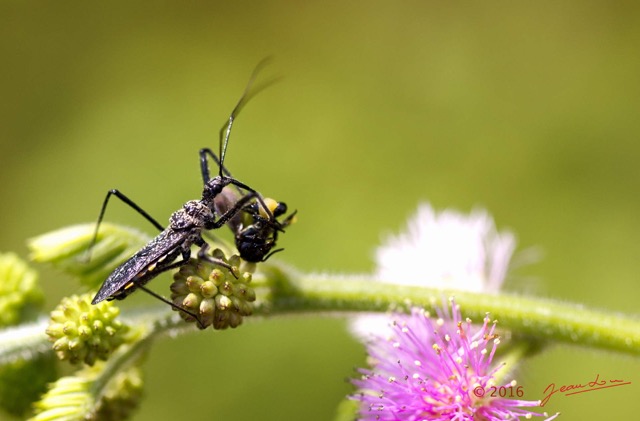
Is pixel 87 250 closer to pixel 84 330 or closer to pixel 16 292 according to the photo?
pixel 84 330

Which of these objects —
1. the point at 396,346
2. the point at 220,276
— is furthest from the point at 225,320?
the point at 396,346

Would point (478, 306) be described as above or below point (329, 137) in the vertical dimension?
below

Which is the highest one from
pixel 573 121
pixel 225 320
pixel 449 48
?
pixel 449 48

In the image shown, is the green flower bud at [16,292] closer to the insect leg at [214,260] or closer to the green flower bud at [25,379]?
the green flower bud at [25,379]

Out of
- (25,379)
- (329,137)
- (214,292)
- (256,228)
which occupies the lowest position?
(25,379)

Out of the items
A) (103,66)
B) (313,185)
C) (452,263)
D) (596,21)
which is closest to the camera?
(452,263)

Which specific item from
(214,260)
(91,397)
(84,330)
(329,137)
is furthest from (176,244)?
(329,137)

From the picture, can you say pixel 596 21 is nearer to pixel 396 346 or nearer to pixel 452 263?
pixel 452 263
